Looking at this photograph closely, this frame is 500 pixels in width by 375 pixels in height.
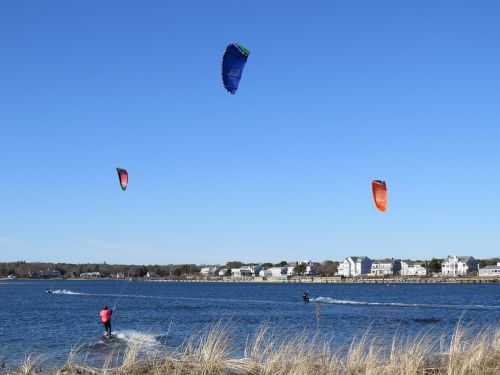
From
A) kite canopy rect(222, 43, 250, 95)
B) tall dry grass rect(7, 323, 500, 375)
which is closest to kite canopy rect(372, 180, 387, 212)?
kite canopy rect(222, 43, 250, 95)

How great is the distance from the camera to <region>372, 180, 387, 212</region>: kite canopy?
2266 cm

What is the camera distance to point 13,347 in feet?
99.7

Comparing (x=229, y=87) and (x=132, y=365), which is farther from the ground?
(x=229, y=87)

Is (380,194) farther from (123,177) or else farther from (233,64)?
(123,177)

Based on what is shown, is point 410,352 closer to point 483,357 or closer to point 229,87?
point 483,357

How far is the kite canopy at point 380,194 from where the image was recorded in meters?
22.7

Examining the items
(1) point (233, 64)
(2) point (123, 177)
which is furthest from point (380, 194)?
(2) point (123, 177)

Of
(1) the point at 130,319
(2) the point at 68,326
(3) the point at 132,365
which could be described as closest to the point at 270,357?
(3) the point at 132,365

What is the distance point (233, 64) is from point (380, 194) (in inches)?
360

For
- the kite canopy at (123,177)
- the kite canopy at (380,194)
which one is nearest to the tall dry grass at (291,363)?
the kite canopy at (380,194)

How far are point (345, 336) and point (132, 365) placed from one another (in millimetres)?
23342

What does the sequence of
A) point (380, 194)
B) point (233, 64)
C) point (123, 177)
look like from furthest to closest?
point (123, 177), point (380, 194), point (233, 64)

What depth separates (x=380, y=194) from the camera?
2325 cm

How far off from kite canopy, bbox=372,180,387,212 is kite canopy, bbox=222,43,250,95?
8416 mm
